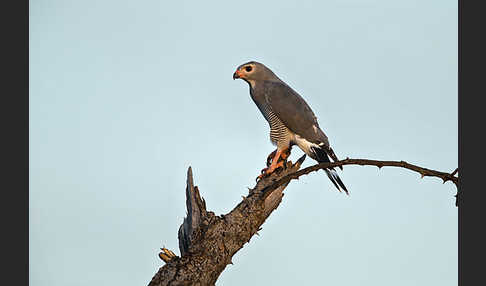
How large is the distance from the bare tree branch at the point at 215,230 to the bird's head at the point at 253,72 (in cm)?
307

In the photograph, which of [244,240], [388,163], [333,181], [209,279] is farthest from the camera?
[333,181]

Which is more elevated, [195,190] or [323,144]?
[323,144]

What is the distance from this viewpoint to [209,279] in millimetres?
4645

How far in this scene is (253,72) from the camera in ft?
27.1

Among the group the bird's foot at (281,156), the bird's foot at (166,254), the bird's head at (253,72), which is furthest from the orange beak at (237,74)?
the bird's foot at (166,254)

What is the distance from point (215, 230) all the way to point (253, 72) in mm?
3882

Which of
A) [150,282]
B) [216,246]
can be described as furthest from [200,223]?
[150,282]

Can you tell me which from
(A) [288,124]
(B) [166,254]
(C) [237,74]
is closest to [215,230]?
(B) [166,254]

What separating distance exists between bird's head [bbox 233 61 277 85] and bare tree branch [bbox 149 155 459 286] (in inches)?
121

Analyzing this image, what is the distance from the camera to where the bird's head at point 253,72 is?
827 cm

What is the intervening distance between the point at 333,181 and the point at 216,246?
2.58 metres

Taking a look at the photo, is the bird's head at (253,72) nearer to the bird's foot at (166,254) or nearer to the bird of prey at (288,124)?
the bird of prey at (288,124)

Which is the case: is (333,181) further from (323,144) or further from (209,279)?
(209,279)

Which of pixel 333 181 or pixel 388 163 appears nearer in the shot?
pixel 388 163
